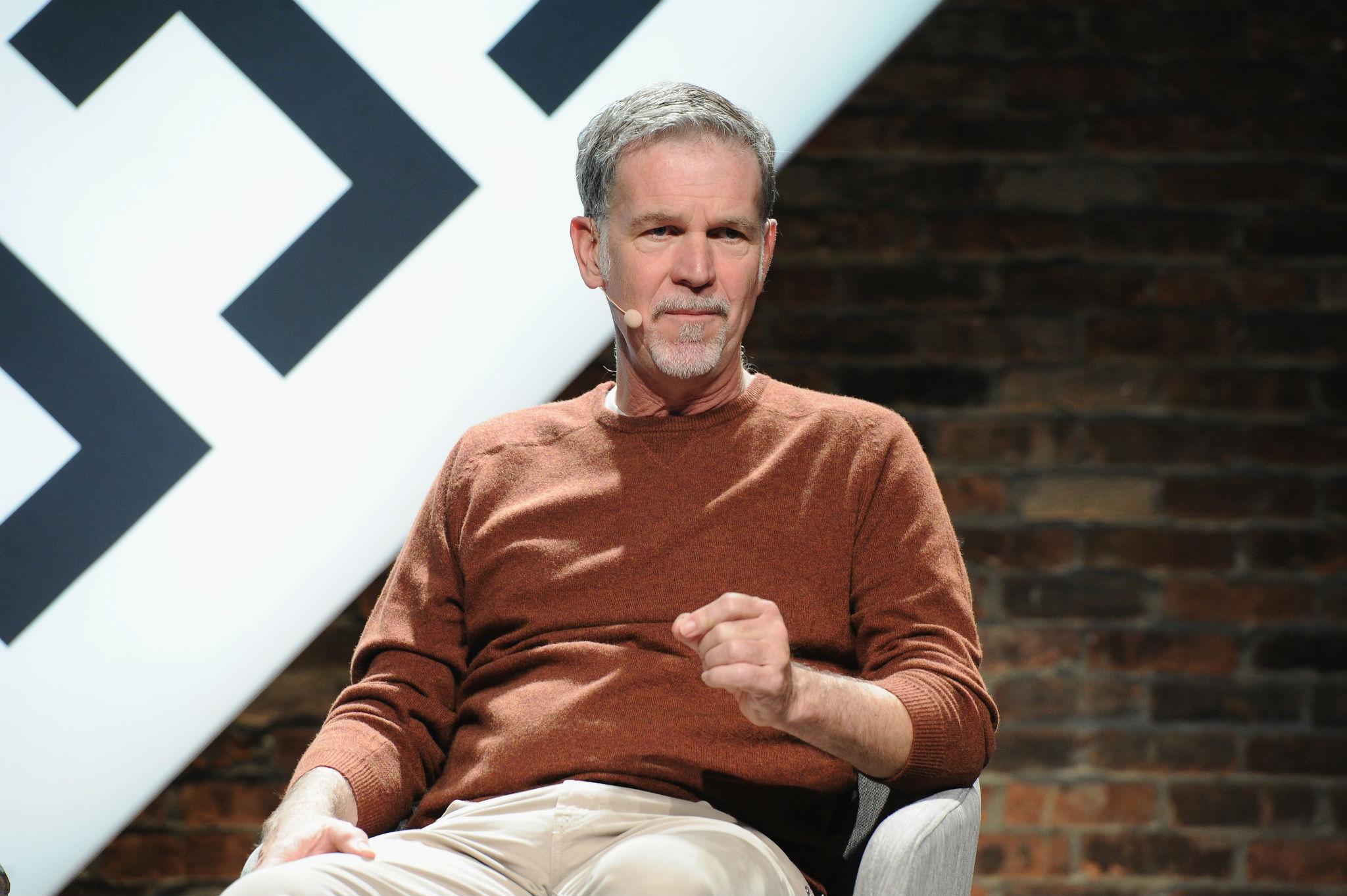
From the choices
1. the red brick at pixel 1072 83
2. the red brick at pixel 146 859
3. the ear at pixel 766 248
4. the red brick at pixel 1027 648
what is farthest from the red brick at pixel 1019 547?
the red brick at pixel 146 859

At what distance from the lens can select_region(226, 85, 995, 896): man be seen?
120 centimetres

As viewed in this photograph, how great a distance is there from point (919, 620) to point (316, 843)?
2.09 ft

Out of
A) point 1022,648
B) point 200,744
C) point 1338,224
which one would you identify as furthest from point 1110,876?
point 200,744

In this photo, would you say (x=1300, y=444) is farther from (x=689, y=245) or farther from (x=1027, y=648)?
(x=689, y=245)

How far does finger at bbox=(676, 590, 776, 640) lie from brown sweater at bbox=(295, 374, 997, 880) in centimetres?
25

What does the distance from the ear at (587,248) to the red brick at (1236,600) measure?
4.04ft

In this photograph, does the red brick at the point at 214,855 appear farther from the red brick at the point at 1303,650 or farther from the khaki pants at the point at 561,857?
the red brick at the point at 1303,650

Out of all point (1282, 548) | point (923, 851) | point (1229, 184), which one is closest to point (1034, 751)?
point (1282, 548)

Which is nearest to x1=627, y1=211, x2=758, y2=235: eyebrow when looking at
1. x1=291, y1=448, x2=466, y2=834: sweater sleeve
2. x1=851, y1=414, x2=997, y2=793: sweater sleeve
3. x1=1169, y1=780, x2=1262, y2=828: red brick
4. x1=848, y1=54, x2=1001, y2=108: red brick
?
x1=851, y1=414, x2=997, y2=793: sweater sleeve

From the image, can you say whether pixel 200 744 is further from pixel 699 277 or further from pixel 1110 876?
pixel 1110 876

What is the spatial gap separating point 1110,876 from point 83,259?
77.5 inches

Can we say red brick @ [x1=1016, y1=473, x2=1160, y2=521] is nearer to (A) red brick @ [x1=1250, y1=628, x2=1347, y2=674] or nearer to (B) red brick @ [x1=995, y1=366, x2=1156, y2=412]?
(B) red brick @ [x1=995, y1=366, x2=1156, y2=412]

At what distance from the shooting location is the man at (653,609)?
3.94 feet

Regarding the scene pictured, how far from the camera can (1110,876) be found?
7.05ft
